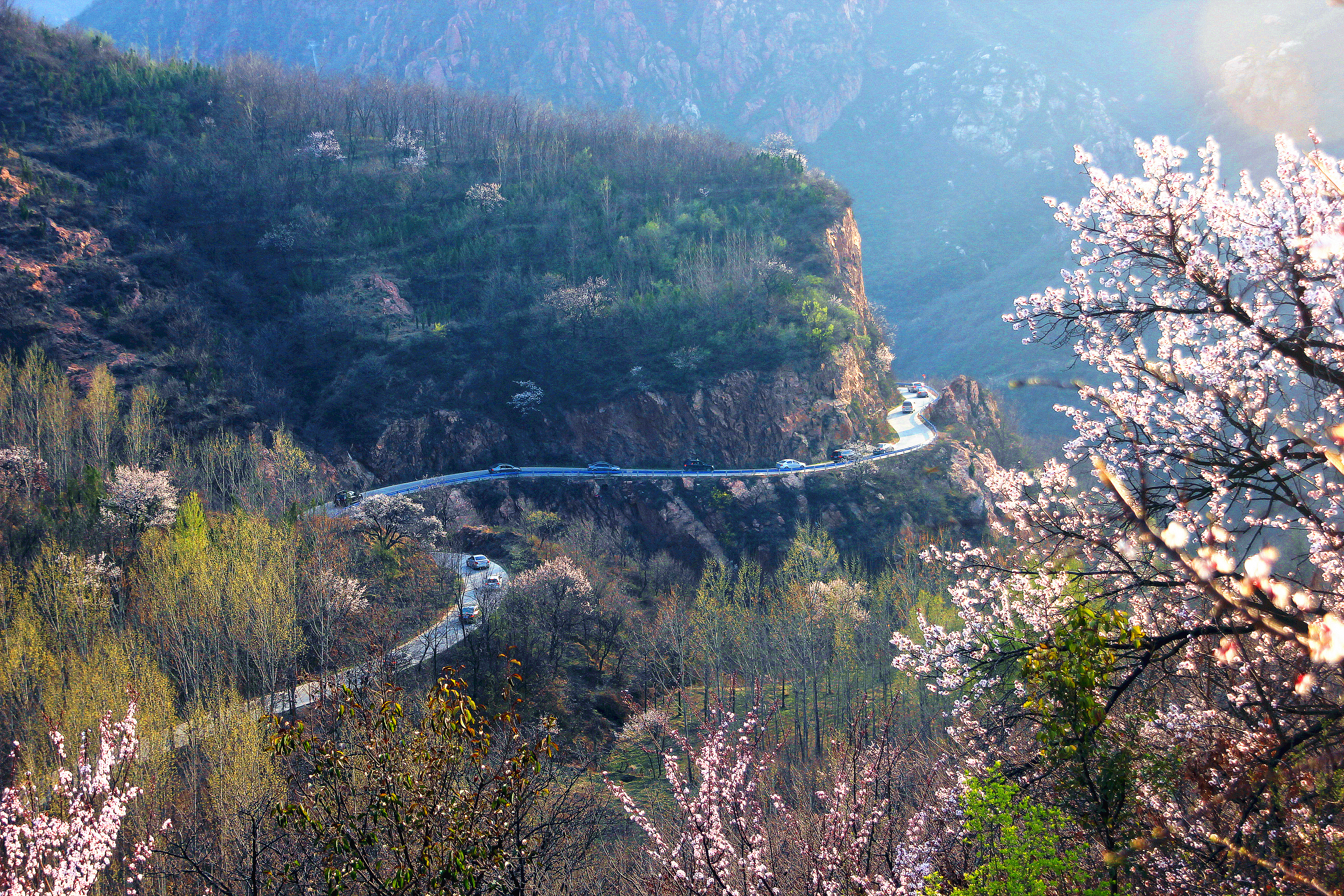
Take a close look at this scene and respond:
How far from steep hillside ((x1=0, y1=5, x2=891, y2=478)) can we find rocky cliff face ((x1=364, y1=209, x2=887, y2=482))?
0.57ft

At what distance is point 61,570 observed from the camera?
2783cm

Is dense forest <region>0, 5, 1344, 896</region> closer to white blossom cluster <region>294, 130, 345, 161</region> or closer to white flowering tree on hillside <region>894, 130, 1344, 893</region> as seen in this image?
white flowering tree on hillside <region>894, 130, 1344, 893</region>

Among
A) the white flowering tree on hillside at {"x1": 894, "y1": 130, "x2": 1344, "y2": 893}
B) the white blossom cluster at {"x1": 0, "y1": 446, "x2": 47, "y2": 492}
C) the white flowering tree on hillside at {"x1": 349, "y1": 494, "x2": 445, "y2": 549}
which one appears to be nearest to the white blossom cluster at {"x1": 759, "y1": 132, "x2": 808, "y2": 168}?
the white flowering tree on hillside at {"x1": 349, "y1": 494, "x2": 445, "y2": 549}

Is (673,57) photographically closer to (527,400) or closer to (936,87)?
(936,87)

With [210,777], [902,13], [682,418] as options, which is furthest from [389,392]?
[902,13]

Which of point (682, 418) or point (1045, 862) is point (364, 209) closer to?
point (682, 418)

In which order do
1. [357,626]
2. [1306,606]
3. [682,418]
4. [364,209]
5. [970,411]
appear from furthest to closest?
[364,209], [970,411], [682,418], [357,626], [1306,606]

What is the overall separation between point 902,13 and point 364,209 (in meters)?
160

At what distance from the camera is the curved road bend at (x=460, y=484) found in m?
26.3

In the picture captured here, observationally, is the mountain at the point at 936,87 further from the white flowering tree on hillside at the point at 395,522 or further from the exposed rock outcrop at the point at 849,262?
the white flowering tree on hillside at the point at 395,522

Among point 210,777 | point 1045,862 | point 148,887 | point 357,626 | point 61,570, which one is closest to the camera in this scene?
point 1045,862

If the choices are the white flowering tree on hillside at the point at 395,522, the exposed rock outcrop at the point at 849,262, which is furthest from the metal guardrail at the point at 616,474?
the exposed rock outcrop at the point at 849,262

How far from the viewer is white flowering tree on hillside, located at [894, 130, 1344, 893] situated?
19.2 feet

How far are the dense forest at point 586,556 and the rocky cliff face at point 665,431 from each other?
2349mm
